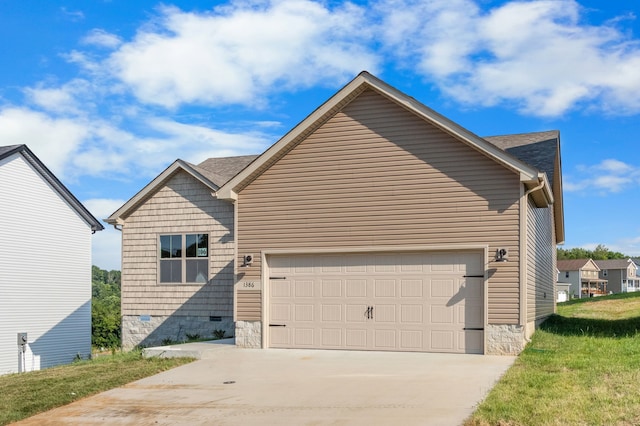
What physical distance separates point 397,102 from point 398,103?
0.11 feet

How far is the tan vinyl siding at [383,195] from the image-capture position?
48.4 feet

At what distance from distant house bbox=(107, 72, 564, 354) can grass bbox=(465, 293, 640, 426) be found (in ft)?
4.04

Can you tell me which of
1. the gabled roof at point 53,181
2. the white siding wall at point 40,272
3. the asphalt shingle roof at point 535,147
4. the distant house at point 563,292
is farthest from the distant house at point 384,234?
the distant house at point 563,292

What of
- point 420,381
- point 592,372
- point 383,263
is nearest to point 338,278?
point 383,263

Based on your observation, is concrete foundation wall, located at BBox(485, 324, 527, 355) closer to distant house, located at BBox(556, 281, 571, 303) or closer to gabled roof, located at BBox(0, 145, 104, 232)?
gabled roof, located at BBox(0, 145, 104, 232)

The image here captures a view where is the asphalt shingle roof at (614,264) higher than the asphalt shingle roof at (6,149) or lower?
lower

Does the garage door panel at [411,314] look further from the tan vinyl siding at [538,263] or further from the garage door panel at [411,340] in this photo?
the tan vinyl siding at [538,263]

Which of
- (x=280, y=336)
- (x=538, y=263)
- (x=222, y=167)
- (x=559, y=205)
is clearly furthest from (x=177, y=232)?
(x=559, y=205)

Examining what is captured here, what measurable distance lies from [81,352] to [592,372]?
950 inches

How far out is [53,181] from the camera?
28828 mm

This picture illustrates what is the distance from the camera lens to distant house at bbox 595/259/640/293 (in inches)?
3885

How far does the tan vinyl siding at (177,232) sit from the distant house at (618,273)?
89.3 m

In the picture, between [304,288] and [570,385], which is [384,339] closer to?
[304,288]

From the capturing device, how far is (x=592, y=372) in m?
11.3
